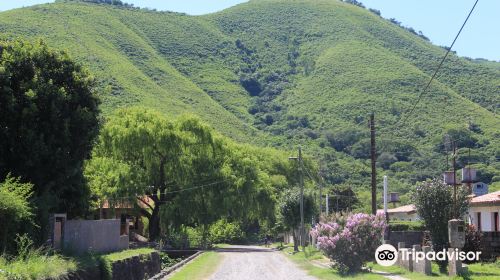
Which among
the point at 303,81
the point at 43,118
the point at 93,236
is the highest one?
the point at 303,81

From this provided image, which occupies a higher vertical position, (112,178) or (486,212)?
(112,178)

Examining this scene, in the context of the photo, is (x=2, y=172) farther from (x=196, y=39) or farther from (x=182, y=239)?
(x=196, y=39)

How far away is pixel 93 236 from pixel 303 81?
119731 millimetres

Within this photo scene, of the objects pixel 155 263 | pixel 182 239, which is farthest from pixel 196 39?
pixel 155 263

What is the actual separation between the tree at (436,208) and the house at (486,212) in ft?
24.6

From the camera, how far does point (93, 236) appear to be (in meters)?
31.8

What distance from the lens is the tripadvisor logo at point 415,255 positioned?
26.7 m

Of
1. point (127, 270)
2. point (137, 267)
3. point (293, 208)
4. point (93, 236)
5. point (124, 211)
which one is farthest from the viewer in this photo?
point (293, 208)

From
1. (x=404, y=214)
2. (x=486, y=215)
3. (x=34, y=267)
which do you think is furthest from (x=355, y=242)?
(x=404, y=214)

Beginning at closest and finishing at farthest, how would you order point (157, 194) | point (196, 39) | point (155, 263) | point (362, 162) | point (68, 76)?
point (68, 76) → point (155, 263) → point (157, 194) → point (362, 162) → point (196, 39)

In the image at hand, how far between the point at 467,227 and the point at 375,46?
133 meters

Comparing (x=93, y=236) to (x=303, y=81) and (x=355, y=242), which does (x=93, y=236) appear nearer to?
(x=355, y=242)

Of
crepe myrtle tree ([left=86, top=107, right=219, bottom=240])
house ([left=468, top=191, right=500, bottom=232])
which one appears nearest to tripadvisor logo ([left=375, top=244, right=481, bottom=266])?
house ([left=468, top=191, right=500, bottom=232])

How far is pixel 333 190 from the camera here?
3374 inches
